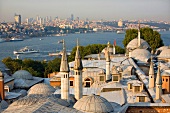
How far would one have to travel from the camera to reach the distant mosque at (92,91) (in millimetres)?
12930

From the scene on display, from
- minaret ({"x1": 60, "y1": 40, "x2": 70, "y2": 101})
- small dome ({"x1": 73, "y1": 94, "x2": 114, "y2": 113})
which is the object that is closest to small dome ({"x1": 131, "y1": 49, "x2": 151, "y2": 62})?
minaret ({"x1": 60, "y1": 40, "x2": 70, "y2": 101})

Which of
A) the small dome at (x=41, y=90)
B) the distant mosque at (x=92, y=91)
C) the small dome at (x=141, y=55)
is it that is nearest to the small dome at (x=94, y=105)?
the distant mosque at (x=92, y=91)

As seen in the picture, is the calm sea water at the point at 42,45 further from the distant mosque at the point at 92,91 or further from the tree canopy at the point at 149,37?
the distant mosque at the point at 92,91

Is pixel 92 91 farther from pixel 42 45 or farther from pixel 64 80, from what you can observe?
pixel 42 45

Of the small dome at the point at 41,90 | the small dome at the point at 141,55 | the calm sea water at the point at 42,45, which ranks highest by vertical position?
the small dome at the point at 141,55

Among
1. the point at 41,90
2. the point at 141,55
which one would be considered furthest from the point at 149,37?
the point at 41,90

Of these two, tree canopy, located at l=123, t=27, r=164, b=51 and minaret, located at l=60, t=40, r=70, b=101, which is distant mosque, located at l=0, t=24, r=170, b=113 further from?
tree canopy, located at l=123, t=27, r=164, b=51

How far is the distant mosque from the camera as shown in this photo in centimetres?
1293

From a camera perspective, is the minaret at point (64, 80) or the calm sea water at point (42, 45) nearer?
the minaret at point (64, 80)

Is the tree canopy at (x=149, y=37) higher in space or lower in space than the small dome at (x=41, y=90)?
higher

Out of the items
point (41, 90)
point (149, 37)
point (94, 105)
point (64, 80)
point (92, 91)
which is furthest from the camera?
point (149, 37)

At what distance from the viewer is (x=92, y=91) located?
1866 centimetres

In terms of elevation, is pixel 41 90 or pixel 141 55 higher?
pixel 141 55

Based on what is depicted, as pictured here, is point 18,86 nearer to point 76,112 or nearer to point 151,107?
point 151,107
